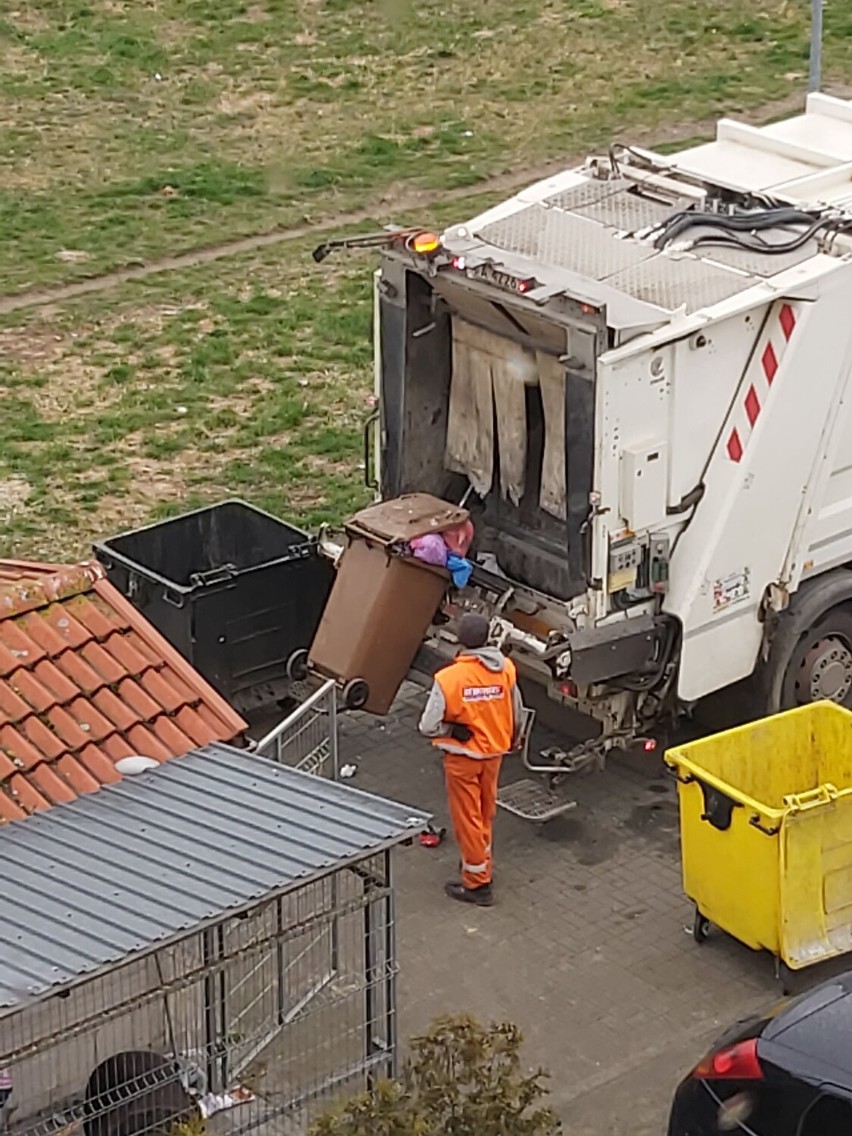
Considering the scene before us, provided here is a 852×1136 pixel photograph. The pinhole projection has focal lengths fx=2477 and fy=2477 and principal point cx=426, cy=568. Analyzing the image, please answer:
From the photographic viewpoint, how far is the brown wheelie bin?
11188 millimetres

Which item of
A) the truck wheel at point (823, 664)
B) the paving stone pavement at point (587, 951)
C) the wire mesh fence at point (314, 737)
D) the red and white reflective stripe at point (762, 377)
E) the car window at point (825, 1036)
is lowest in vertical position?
the paving stone pavement at point (587, 951)

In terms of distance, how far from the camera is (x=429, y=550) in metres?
11.2

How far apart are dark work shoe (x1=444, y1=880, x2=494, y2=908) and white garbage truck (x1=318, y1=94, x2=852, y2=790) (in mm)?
893

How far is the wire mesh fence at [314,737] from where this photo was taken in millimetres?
9883

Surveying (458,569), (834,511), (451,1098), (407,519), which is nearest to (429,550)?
(458,569)

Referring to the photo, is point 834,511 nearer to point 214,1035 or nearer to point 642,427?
point 642,427

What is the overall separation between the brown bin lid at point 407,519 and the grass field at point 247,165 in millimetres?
2661

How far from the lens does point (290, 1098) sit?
846 cm

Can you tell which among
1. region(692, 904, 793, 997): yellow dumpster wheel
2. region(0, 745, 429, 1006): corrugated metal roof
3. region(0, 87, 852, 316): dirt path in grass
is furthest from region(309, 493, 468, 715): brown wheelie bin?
region(0, 87, 852, 316): dirt path in grass

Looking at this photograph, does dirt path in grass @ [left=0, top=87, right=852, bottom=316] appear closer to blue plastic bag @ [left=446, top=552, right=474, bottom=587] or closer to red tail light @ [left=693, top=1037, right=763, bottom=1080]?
blue plastic bag @ [left=446, top=552, right=474, bottom=587]

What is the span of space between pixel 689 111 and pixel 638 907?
39.1 ft

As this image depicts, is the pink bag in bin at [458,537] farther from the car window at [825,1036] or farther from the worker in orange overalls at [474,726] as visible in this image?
the car window at [825,1036]

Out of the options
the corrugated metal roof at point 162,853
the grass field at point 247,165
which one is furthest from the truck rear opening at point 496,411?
the corrugated metal roof at point 162,853

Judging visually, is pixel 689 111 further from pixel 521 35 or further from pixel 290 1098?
pixel 290 1098
